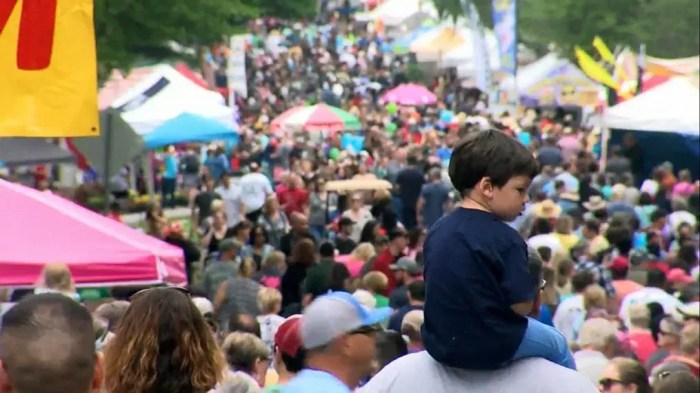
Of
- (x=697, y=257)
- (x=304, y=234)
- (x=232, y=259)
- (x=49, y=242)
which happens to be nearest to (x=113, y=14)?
(x=304, y=234)

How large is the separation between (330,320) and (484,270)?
120 cm

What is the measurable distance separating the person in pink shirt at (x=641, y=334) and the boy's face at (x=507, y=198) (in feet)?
22.7

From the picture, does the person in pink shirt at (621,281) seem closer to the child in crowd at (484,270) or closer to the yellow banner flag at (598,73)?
the child in crowd at (484,270)

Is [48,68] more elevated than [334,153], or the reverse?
[48,68]

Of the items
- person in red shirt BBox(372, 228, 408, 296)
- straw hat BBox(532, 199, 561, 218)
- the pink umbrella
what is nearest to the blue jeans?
person in red shirt BBox(372, 228, 408, 296)

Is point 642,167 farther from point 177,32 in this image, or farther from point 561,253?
point 561,253

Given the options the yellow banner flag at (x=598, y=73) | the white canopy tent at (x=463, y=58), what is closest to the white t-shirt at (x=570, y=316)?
the yellow banner flag at (x=598, y=73)

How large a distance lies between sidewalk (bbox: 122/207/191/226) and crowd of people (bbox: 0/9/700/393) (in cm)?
91

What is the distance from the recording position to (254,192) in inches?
931

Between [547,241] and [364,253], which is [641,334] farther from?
[547,241]

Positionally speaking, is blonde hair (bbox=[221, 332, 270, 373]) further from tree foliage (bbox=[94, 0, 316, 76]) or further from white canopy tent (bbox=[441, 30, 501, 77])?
white canopy tent (bbox=[441, 30, 501, 77])

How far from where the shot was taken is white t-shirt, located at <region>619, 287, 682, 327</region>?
12108mm

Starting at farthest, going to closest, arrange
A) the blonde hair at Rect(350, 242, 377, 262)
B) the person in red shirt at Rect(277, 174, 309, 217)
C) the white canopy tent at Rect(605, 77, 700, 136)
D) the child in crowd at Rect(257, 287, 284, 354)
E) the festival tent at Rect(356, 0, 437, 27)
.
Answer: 1. the festival tent at Rect(356, 0, 437, 27)
2. the white canopy tent at Rect(605, 77, 700, 136)
3. the person in red shirt at Rect(277, 174, 309, 217)
4. the blonde hair at Rect(350, 242, 377, 262)
5. the child in crowd at Rect(257, 287, 284, 354)

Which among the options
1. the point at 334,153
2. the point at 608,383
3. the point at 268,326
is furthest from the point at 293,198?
the point at 608,383
